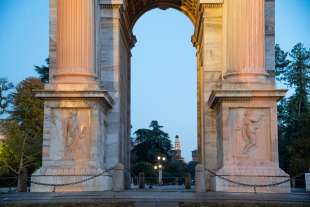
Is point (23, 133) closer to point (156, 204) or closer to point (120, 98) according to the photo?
point (120, 98)

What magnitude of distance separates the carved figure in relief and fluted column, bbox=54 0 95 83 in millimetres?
2470

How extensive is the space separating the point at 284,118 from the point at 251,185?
46.7 m

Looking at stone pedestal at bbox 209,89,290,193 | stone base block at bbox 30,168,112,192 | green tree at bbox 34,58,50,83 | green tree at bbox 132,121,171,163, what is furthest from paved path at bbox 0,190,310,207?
green tree at bbox 132,121,171,163

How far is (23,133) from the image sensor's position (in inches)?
3066

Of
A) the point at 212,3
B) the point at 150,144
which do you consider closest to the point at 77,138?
the point at 212,3

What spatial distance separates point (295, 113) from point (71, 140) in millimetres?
47080

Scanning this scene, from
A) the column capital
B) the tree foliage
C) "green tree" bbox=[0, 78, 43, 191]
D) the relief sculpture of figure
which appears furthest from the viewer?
"green tree" bbox=[0, 78, 43, 191]

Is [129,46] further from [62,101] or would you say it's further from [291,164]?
[291,164]

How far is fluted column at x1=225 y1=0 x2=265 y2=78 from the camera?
36344 mm

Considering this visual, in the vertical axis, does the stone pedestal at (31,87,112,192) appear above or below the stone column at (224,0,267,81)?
below

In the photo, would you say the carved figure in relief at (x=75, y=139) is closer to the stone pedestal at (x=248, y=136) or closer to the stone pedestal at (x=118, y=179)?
the stone pedestal at (x=118, y=179)

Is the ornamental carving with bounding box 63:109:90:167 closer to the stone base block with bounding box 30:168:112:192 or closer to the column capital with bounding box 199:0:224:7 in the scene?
Answer: the stone base block with bounding box 30:168:112:192

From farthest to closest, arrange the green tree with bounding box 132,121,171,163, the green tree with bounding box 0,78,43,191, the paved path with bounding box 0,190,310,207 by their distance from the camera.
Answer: the green tree with bounding box 132,121,171,163 < the green tree with bounding box 0,78,43,191 < the paved path with bounding box 0,190,310,207

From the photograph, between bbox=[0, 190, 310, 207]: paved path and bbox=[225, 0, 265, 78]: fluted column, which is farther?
bbox=[225, 0, 265, 78]: fluted column
